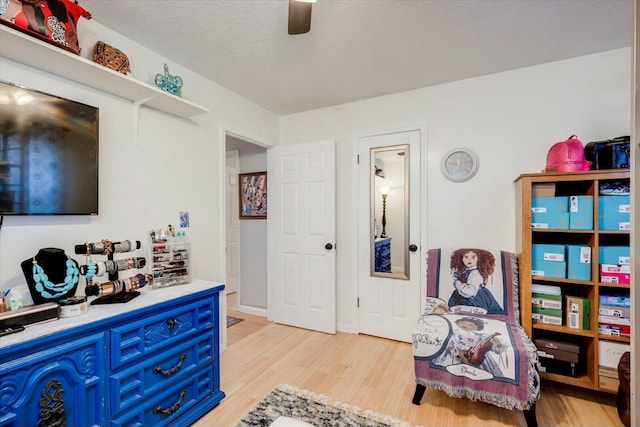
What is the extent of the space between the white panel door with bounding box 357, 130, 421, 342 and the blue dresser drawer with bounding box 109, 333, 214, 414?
166cm

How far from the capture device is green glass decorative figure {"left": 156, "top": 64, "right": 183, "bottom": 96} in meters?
2.06

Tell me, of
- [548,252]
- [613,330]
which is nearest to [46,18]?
[548,252]

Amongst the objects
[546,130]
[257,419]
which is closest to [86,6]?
[257,419]

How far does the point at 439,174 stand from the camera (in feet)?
9.00

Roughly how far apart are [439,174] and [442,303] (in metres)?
1.15

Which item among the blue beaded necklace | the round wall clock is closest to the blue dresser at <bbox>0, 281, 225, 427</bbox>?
the blue beaded necklace

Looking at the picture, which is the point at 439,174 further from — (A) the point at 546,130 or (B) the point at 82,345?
(B) the point at 82,345

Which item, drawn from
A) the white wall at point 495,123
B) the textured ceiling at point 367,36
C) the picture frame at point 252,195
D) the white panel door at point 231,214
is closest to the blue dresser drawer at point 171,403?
the white wall at point 495,123

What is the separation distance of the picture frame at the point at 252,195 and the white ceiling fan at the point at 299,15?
7.36ft

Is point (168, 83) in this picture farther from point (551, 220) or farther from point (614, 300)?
point (614, 300)

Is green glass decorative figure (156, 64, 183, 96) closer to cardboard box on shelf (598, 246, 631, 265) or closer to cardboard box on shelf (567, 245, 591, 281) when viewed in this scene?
cardboard box on shelf (567, 245, 591, 281)

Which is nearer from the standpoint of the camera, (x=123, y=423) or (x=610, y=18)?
(x=123, y=423)

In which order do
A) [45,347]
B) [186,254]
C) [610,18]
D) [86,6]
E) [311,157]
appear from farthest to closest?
[311,157] → [186,254] → [610,18] → [86,6] → [45,347]

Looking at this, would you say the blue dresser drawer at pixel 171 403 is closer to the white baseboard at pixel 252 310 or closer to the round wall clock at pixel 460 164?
the white baseboard at pixel 252 310
